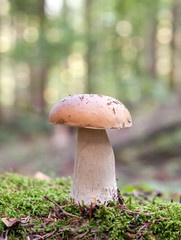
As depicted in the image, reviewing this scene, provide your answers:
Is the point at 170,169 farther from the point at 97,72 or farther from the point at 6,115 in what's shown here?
the point at 6,115

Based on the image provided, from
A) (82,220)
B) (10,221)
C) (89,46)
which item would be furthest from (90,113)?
(89,46)

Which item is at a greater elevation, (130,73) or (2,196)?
(130,73)

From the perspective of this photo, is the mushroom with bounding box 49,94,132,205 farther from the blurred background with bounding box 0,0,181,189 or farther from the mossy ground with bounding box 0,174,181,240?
the blurred background with bounding box 0,0,181,189

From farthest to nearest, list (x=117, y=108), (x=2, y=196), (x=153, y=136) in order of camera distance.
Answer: (x=153, y=136)
(x=2, y=196)
(x=117, y=108)

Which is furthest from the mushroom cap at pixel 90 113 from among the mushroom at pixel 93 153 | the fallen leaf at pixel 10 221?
the fallen leaf at pixel 10 221

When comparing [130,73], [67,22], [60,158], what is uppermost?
[67,22]

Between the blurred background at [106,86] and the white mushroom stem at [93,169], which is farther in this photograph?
the blurred background at [106,86]

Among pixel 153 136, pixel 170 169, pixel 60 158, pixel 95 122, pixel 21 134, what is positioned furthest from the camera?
pixel 21 134

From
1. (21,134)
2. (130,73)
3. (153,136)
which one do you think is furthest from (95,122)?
(21,134)

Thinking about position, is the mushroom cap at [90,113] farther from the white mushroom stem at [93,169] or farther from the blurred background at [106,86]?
the blurred background at [106,86]

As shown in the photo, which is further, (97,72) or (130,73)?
(97,72)
